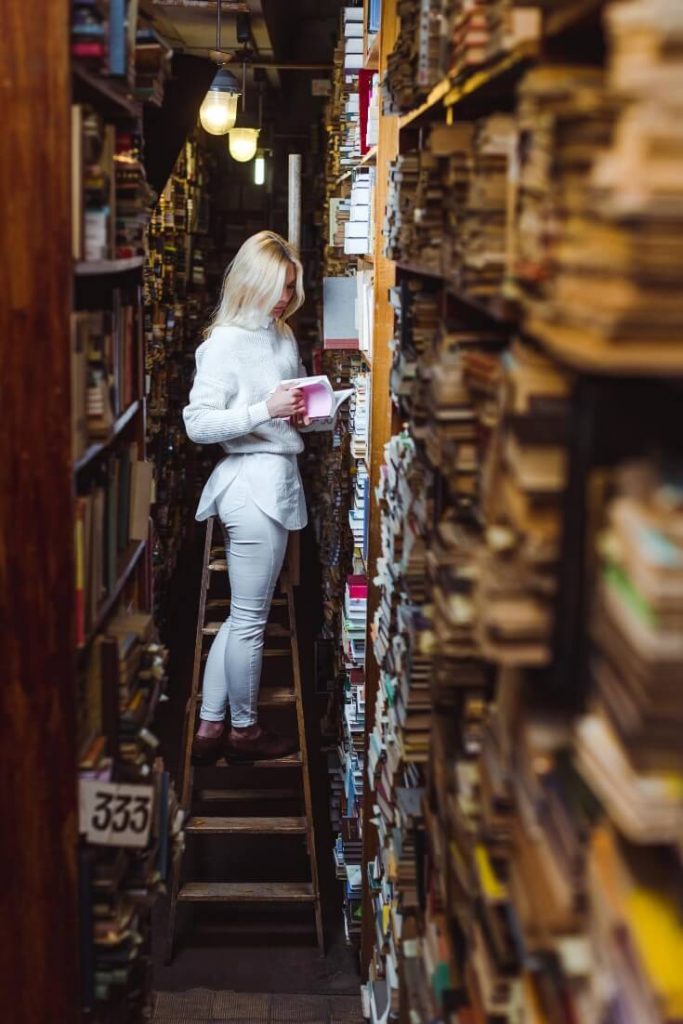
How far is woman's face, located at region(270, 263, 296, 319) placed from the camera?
4859mm

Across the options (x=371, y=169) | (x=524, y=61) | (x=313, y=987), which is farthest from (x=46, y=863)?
(x=371, y=169)

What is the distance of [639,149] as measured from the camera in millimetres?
1178

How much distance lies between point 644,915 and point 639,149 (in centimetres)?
77

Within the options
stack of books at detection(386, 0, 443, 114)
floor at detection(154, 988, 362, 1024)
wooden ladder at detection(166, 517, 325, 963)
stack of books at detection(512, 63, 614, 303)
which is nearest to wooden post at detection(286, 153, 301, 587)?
wooden ladder at detection(166, 517, 325, 963)

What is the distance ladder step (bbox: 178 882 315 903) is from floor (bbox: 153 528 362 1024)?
0.56 feet

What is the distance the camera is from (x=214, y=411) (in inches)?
184

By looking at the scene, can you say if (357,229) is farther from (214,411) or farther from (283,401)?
(214,411)

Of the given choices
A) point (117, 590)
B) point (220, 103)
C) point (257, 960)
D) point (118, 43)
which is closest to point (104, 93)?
point (118, 43)

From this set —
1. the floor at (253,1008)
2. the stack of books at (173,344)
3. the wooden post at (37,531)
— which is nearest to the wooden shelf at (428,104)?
the wooden post at (37,531)

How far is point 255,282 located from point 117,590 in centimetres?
222

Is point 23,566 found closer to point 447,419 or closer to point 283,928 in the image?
point 447,419

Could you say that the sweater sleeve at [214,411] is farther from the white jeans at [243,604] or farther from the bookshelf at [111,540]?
the bookshelf at [111,540]

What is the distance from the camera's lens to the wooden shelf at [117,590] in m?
2.64

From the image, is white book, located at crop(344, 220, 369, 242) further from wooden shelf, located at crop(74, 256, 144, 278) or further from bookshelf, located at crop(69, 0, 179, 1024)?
wooden shelf, located at crop(74, 256, 144, 278)
